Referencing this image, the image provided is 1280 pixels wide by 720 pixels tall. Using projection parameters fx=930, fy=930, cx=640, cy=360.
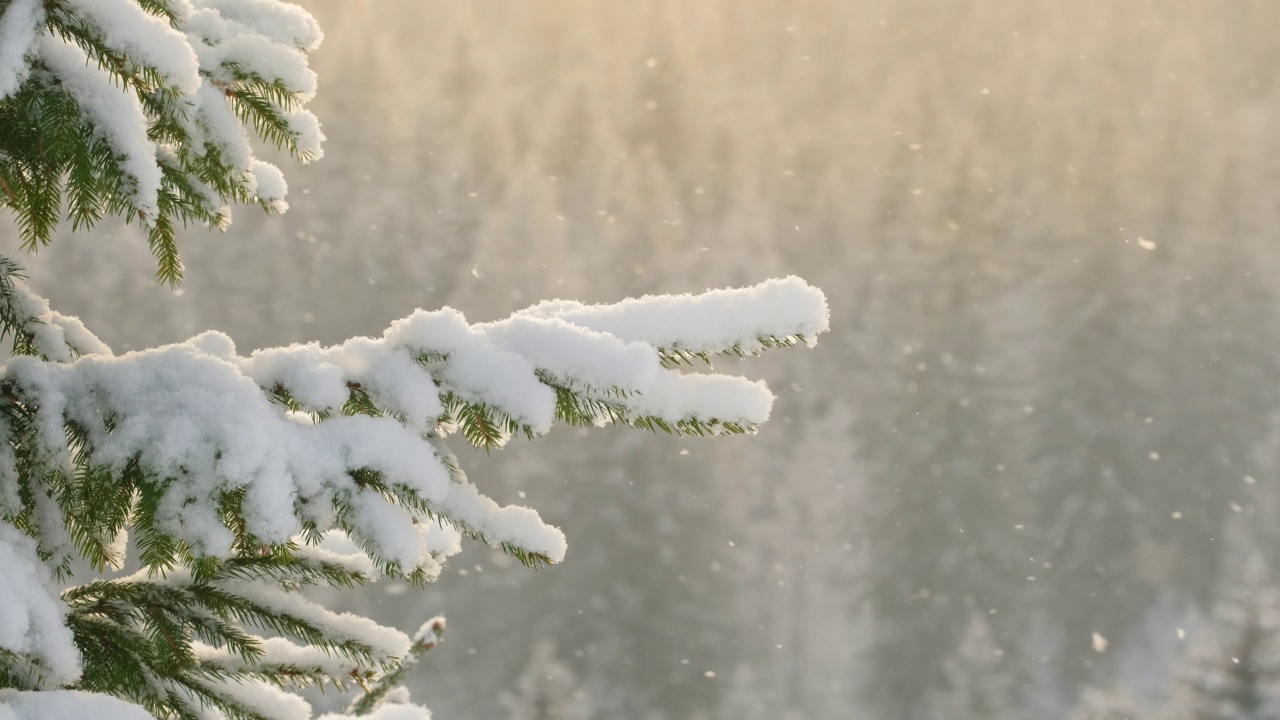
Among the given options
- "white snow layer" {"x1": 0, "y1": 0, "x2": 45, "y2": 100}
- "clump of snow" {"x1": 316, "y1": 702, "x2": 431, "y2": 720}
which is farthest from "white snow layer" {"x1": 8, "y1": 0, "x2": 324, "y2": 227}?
"clump of snow" {"x1": 316, "y1": 702, "x2": 431, "y2": 720}

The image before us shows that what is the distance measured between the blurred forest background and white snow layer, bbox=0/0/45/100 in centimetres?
1344

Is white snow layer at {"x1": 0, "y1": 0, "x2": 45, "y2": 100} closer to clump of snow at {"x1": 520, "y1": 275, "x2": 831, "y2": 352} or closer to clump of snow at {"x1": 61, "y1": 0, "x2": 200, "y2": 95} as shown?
clump of snow at {"x1": 61, "y1": 0, "x2": 200, "y2": 95}

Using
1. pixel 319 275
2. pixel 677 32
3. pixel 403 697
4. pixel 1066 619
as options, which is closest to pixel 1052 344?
pixel 1066 619

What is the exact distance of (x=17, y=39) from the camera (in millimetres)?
768

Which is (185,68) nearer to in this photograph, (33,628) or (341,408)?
(341,408)

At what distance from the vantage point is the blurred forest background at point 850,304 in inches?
614

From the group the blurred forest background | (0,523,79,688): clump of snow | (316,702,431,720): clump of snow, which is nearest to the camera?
(0,523,79,688): clump of snow

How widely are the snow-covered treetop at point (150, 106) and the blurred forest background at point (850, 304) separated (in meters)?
13.2

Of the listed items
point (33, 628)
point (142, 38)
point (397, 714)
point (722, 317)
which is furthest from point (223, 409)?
point (397, 714)

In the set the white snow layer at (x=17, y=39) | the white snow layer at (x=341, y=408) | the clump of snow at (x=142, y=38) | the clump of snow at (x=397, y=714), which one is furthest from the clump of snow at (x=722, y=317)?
the clump of snow at (x=397, y=714)

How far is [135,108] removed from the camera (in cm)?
84

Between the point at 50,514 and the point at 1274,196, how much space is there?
2444 cm

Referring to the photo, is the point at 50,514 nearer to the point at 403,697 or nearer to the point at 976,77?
the point at 403,697

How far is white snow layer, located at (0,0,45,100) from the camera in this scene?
29.6 inches
